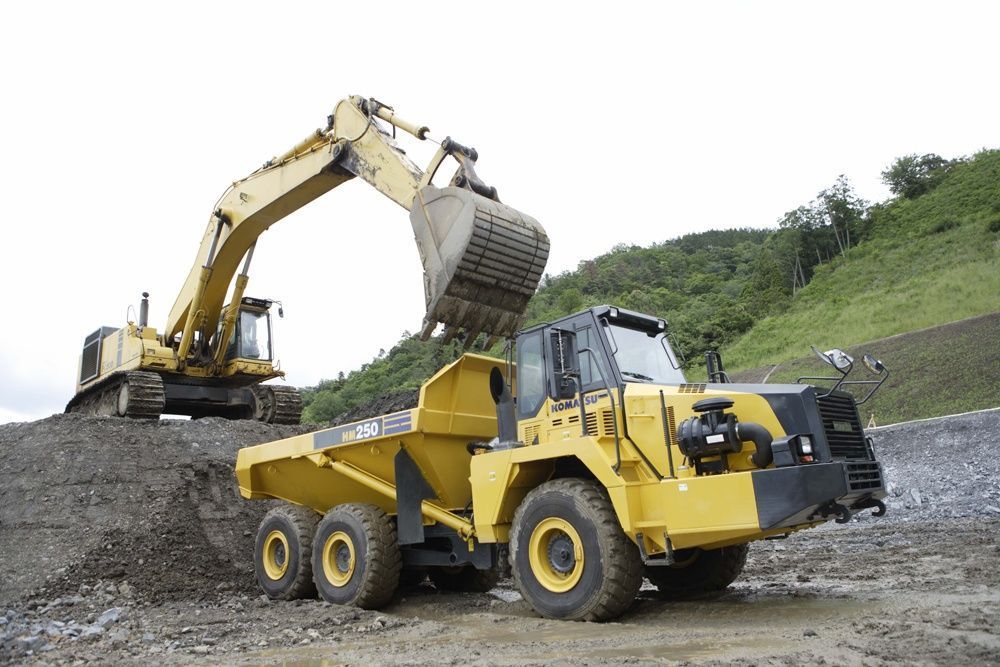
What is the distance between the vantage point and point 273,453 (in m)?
9.68

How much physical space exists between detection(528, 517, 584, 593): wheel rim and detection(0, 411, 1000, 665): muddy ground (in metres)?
0.34

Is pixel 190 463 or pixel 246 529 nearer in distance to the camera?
pixel 246 529

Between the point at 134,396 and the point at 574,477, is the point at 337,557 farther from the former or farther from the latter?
the point at 134,396

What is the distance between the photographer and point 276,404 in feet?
52.1

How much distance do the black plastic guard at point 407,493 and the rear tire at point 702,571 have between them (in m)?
2.42

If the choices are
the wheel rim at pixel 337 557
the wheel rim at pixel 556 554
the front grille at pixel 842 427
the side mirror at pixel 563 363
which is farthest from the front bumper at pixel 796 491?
the wheel rim at pixel 337 557

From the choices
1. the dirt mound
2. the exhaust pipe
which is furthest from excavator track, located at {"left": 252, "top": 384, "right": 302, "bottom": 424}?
the exhaust pipe

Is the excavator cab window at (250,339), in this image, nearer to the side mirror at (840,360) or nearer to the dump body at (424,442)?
the dump body at (424,442)

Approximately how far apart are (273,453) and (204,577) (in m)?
1.84

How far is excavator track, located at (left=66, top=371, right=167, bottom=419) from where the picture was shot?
46.5 feet

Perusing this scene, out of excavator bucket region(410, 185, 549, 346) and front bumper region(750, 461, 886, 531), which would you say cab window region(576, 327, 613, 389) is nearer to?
excavator bucket region(410, 185, 549, 346)

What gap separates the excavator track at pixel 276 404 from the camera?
15898 mm

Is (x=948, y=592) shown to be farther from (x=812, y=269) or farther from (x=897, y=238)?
(x=812, y=269)

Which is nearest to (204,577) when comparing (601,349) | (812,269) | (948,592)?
(601,349)
